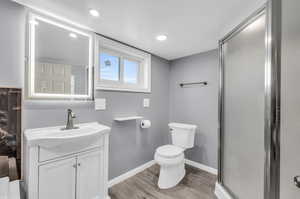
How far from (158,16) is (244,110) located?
1304 mm

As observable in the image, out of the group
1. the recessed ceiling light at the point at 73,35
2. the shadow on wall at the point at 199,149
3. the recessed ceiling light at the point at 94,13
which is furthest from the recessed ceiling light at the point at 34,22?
the shadow on wall at the point at 199,149

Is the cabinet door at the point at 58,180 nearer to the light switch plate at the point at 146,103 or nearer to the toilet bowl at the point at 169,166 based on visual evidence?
the toilet bowl at the point at 169,166

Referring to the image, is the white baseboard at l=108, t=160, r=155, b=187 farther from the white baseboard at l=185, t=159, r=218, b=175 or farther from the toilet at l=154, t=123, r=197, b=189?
the white baseboard at l=185, t=159, r=218, b=175

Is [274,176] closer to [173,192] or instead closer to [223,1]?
[173,192]

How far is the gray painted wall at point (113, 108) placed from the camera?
111cm

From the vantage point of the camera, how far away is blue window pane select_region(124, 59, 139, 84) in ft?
7.05

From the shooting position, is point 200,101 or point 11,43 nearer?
point 11,43

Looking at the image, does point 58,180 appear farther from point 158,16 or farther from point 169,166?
→ point 158,16

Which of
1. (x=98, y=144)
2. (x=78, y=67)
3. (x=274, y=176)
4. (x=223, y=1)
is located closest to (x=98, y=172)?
(x=98, y=144)

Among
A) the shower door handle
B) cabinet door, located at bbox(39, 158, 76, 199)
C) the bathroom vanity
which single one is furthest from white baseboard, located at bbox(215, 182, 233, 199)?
cabinet door, located at bbox(39, 158, 76, 199)

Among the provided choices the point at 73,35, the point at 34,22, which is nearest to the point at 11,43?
the point at 34,22

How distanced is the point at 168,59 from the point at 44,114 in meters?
2.26

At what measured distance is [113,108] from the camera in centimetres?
180

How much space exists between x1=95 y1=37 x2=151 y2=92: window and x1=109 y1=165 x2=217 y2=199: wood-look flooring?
4.51 ft
